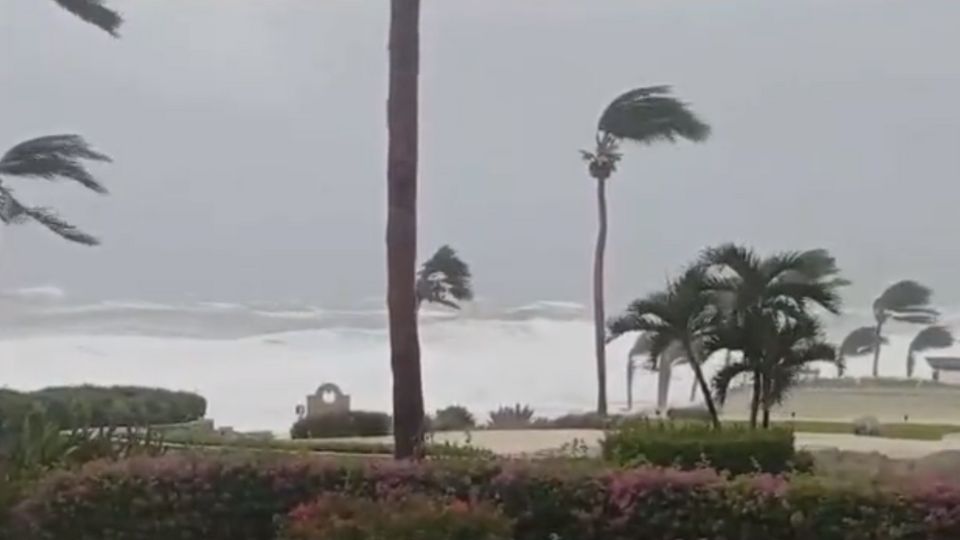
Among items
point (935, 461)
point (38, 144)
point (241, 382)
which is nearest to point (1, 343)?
point (241, 382)

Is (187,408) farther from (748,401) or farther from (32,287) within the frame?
(748,401)

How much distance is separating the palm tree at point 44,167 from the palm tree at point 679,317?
9.07 metres

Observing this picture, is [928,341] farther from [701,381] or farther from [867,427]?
[701,381]

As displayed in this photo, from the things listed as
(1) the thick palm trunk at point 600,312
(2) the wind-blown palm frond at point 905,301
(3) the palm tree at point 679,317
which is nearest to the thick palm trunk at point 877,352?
(2) the wind-blown palm frond at point 905,301

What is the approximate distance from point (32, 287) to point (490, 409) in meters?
9.80

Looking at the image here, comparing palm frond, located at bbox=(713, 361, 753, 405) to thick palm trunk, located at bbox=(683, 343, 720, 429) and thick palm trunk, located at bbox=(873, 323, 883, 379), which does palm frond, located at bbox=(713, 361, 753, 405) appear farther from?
thick palm trunk, located at bbox=(873, 323, 883, 379)

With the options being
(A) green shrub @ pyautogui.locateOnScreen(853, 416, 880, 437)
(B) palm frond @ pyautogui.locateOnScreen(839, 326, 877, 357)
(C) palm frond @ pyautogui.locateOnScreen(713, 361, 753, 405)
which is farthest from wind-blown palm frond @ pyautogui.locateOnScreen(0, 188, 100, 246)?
(B) palm frond @ pyautogui.locateOnScreen(839, 326, 877, 357)

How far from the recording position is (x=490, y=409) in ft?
110

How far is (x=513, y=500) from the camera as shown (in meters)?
10.6

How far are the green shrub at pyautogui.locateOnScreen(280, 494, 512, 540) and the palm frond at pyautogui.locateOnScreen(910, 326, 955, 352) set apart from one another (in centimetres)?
2165

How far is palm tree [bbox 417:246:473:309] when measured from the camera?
110 feet

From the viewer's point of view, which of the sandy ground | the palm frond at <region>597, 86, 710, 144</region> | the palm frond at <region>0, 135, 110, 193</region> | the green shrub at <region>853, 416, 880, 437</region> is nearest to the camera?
the sandy ground

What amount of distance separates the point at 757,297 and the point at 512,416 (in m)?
14.1

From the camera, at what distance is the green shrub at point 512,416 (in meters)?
31.6
